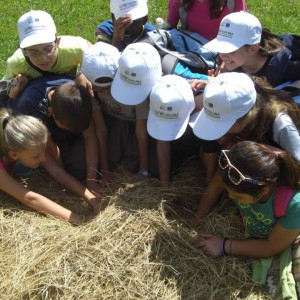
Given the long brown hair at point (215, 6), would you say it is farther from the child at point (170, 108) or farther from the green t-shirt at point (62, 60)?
the child at point (170, 108)

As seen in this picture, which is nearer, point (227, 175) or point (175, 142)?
point (227, 175)

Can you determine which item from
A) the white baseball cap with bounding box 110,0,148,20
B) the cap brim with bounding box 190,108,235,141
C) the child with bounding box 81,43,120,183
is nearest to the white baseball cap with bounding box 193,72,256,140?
the cap brim with bounding box 190,108,235,141

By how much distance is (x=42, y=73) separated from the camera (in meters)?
3.76

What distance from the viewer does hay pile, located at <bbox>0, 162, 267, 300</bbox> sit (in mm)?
2803

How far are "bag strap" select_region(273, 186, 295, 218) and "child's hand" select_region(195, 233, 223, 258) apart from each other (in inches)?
16.9

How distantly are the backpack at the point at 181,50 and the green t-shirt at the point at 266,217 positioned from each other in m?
1.12

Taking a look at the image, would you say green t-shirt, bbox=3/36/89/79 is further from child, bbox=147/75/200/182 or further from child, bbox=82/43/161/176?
child, bbox=147/75/200/182

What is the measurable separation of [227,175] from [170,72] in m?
1.10

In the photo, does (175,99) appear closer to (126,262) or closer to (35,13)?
(126,262)

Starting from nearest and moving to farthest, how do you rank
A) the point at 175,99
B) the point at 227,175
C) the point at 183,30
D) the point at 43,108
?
the point at 227,175 < the point at 175,99 < the point at 43,108 < the point at 183,30

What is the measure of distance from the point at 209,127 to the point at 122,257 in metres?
0.90

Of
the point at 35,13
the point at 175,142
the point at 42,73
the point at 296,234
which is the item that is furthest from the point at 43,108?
the point at 296,234

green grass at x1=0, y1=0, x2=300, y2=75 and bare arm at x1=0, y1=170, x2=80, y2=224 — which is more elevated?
bare arm at x1=0, y1=170, x2=80, y2=224

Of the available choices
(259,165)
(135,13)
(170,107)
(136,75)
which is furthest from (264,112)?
(135,13)
